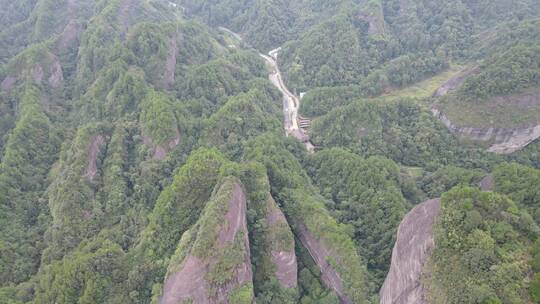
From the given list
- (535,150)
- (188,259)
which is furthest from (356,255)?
(535,150)

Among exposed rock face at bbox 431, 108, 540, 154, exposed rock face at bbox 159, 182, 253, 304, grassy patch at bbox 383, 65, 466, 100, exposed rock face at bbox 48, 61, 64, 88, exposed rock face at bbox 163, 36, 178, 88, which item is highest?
exposed rock face at bbox 48, 61, 64, 88

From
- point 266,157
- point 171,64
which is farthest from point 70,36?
point 266,157

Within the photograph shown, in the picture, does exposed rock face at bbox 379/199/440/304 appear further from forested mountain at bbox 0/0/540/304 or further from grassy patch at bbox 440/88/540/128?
grassy patch at bbox 440/88/540/128

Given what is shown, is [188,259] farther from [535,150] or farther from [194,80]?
[535,150]

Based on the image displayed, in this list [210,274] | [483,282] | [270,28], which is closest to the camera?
[483,282]

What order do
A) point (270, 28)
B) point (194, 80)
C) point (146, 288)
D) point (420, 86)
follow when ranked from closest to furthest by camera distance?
point (146, 288) → point (194, 80) → point (420, 86) → point (270, 28)

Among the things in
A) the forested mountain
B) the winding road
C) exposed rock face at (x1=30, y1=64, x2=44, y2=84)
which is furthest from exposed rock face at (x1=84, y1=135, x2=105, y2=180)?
the winding road
